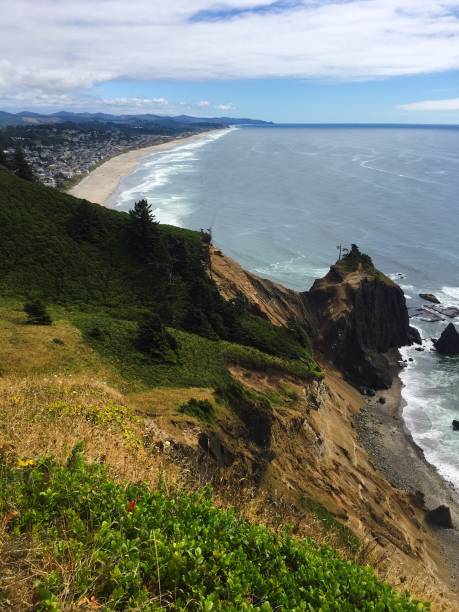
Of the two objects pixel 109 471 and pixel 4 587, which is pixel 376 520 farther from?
pixel 4 587

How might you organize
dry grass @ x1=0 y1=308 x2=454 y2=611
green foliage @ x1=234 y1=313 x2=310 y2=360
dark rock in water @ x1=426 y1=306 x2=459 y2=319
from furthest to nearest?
dark rock in water @ x1=426 y1=306 x2=459 y2=319, green foliage @ x1=234 y1=313 x2=310 y2=360, dry grass @ x1=0 y1=308 x2=454 y2=611

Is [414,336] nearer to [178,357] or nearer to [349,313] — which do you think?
[349,313]

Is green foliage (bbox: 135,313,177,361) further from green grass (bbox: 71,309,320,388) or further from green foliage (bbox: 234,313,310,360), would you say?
green foliage (bbox: 234,313,310,360)

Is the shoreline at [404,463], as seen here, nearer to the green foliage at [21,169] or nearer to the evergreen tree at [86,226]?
the evergreen tree at [86,226]

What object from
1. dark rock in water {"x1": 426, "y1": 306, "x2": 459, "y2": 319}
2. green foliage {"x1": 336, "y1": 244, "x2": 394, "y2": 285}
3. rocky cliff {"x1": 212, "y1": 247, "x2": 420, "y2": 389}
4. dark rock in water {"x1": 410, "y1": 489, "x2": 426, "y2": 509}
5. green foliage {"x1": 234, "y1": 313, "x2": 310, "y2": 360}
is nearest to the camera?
dark rock in water {"x1": 410, "y1": 489, "x2": 426, "y2": 509}

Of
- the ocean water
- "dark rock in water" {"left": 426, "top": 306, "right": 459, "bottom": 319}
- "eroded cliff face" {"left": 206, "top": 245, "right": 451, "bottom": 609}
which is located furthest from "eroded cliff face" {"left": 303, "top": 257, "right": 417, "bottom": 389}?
"dark rock in water" {"left": 426, "top": 306, "right": 459, "bottom": 319}

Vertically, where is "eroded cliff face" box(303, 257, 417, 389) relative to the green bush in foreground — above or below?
below

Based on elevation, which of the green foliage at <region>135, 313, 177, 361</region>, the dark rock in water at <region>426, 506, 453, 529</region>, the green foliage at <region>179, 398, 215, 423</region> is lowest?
the dark rock in water at <region>426, 506, 453, 529</region>
